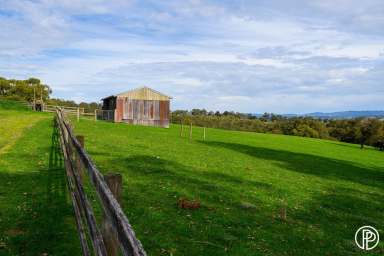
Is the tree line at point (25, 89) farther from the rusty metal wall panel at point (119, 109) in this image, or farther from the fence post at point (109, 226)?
the fence post at point (109, 226)

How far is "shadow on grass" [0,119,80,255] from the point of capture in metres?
8.50

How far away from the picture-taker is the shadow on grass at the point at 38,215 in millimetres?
8500

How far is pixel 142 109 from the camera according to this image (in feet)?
210

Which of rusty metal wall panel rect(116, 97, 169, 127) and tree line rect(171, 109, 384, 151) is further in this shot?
tree line rect(171, 109, 384, 151)

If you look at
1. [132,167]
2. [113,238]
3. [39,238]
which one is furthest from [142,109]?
[113,238]

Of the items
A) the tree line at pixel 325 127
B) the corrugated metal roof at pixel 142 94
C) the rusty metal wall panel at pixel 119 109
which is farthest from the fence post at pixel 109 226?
the tree line at pixel 325 127

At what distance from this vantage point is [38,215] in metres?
10.6

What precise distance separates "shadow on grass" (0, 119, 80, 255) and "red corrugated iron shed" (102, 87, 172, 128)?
47.2 meters

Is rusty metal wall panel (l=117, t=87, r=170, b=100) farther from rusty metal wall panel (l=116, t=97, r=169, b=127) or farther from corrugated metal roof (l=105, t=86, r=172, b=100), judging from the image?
rusty metal wall panel (l=116, t=97, r=169, b=127)

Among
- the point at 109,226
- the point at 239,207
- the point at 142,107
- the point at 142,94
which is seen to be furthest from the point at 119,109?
the point at 109,226

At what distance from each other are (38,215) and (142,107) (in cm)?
5397

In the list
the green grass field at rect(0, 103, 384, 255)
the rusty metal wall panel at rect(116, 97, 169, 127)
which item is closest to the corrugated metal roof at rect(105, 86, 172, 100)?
the rusty metal wall panel at rect(116, 97, 169, 127)

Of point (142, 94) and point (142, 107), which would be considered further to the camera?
point (142, 107)

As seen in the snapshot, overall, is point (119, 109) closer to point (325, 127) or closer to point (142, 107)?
point (142, 107)
